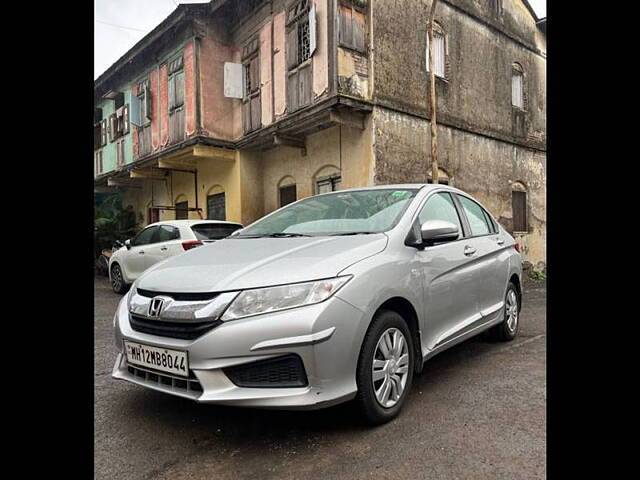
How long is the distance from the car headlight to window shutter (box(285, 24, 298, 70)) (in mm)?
8599

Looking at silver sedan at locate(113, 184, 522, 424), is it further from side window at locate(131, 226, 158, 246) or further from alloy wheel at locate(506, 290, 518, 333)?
side window at locate(131, 226, 158, 246)

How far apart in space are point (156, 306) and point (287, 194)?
9.24 metres

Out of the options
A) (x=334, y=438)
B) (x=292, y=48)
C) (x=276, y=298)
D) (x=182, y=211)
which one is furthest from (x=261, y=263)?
(x=182, y=211)

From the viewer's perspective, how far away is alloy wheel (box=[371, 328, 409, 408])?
2.66 meters

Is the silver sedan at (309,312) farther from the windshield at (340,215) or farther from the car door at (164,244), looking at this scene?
the car door at (164,244)

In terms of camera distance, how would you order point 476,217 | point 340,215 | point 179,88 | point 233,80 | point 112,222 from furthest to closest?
point 112,222
point 179,88
point 233,80
point 476,217
point 340,215

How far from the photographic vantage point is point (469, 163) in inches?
462

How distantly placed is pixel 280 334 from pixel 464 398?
161 centimetres

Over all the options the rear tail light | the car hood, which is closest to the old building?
the rear tail light

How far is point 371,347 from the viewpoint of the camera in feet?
8.39

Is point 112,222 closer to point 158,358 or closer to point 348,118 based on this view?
point 348,118

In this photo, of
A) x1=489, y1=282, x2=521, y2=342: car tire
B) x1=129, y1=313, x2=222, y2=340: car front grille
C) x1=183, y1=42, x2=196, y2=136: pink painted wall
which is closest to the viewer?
x1=129, y1=313, x2=222, y2=340: car front grille
